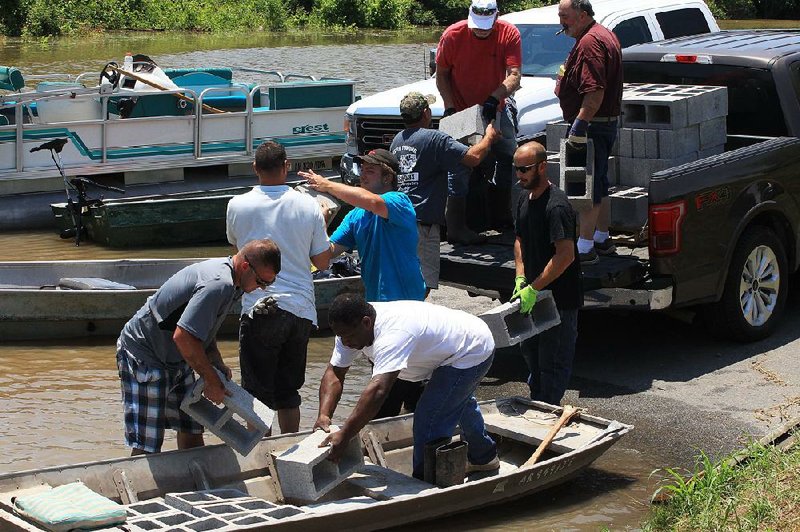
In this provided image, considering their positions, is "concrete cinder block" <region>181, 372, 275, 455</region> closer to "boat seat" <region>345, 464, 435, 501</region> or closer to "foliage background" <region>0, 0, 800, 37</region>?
"boat seat" <region>345, 464, 435, 501</region>

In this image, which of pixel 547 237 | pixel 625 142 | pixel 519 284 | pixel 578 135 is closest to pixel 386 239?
pixel 519 284

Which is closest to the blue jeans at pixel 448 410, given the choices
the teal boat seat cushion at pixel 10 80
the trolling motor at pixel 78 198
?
the trolling motor at pixel 78 198

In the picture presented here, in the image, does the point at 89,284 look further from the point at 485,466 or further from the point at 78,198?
the point at 485,466

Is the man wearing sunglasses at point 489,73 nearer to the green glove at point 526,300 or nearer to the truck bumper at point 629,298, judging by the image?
the truck bumper at point 629,298

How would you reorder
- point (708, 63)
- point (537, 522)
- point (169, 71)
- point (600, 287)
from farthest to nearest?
point (169, 71) < point (708, 63) < point (600, 287) < point (537, 522)

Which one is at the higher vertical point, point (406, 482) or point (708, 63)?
point (708, 63)

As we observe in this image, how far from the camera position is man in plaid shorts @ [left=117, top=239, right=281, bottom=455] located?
6.34m

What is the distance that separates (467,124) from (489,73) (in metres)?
0.83

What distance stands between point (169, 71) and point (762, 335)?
1095cm

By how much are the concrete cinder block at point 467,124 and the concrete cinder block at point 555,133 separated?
0.75 metres

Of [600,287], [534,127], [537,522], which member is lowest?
[537,522]

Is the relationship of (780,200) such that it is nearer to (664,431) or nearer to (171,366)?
(664,431)

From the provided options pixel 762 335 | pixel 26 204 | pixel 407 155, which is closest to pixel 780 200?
pixel 762 335

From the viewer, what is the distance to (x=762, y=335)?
386 inches
